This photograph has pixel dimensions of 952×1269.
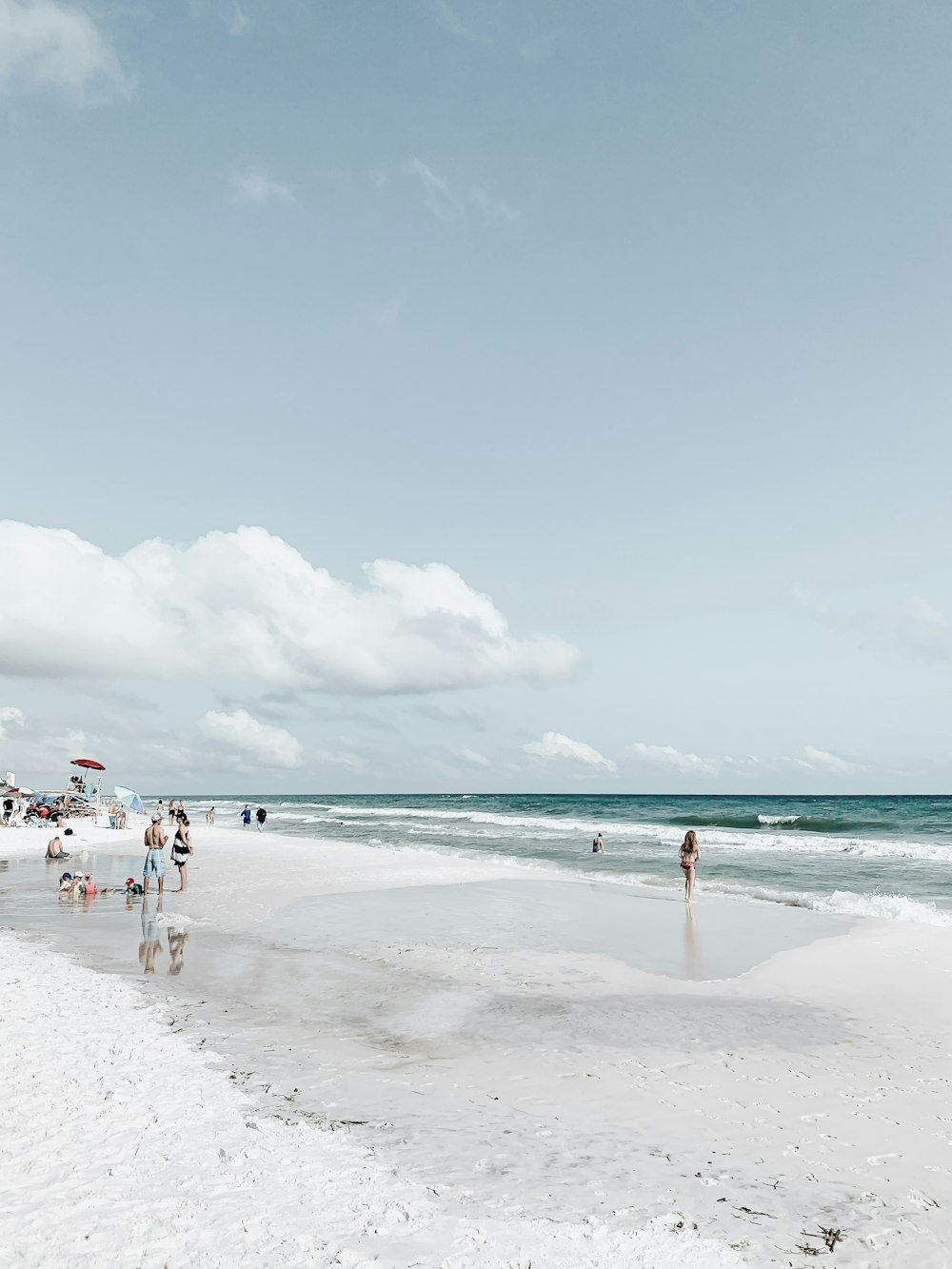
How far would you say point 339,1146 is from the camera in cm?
645

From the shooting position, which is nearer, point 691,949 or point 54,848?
point 691,949

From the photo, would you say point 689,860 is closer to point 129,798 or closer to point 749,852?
point 749,852

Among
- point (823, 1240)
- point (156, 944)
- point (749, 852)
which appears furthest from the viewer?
point (749, 852)

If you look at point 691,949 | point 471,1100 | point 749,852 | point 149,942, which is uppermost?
point 471,1100

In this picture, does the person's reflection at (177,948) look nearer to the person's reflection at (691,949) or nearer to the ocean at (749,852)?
the person's reflection at (691,949)

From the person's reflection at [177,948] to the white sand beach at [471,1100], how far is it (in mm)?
161

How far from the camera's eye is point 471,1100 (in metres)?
7.67

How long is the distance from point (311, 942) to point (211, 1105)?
29.1 feet

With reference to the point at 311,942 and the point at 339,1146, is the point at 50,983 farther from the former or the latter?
the point at 339,1146

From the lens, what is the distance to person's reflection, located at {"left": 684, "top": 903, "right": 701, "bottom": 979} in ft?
45.2

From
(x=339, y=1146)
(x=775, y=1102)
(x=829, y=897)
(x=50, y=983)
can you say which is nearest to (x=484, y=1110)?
(x=339, y=1146)

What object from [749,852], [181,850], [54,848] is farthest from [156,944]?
[749,852]

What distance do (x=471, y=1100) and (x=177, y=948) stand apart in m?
9.16

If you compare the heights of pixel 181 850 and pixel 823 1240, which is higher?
pixel 181 850
